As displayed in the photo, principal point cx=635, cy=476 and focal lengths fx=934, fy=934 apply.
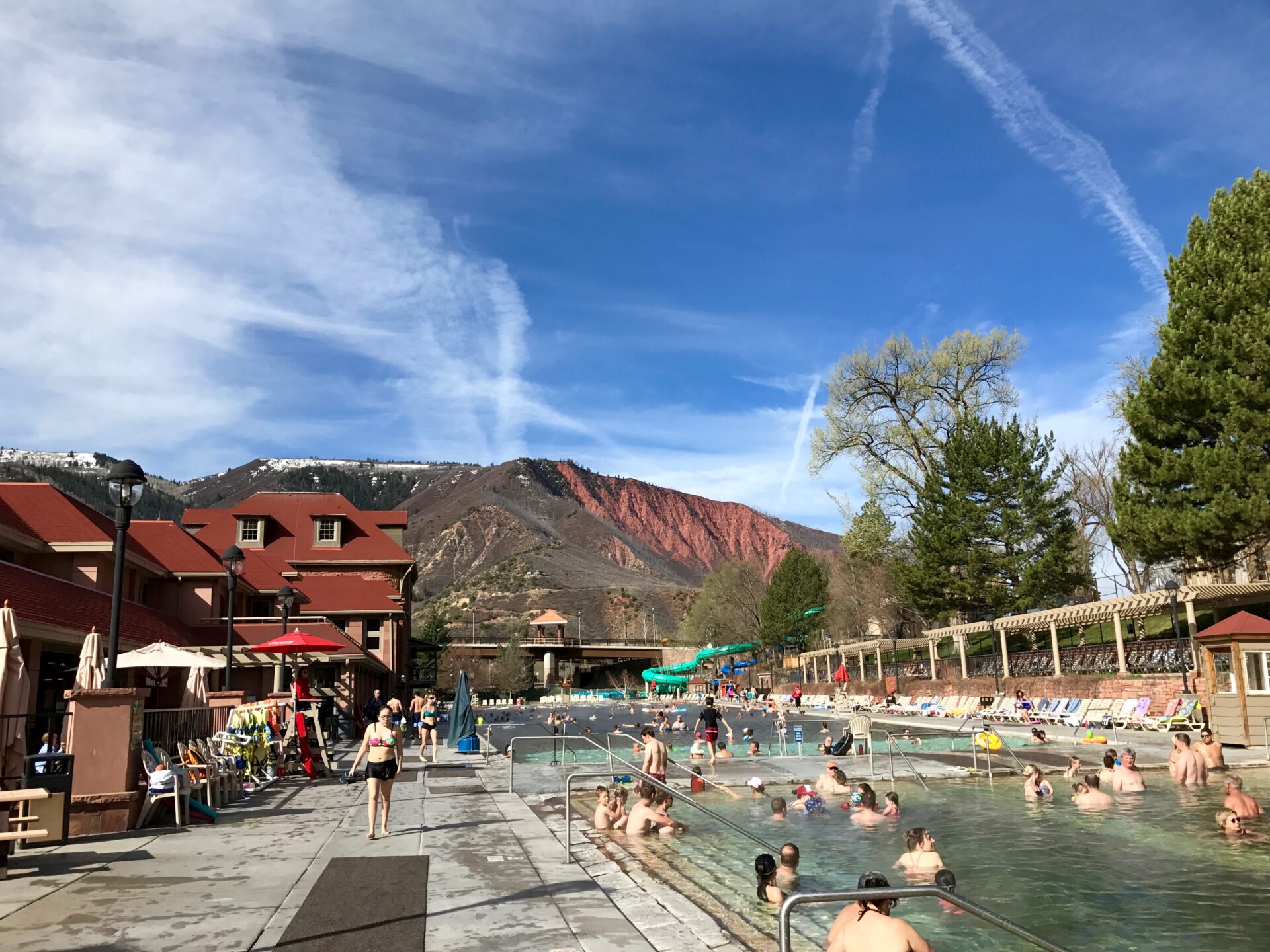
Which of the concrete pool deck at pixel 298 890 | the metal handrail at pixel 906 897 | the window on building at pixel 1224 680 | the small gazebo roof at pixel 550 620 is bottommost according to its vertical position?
the concrete pool deck at pixel 298 890

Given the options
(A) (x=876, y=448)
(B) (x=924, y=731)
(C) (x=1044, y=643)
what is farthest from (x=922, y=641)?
(B) (x=924, y=731)

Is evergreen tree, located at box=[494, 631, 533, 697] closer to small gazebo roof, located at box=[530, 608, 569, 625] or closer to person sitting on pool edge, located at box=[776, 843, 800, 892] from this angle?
small gazebo roof, located at box=[530, 608, 569, 625]

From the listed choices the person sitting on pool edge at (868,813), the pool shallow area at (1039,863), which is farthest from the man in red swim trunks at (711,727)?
the person sitting on pool edge at (868,813)

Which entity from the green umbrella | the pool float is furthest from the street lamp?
the green umbrella

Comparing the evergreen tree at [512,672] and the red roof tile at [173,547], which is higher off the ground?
the red roof tile at [173,547]

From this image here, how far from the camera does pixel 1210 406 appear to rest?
29703mm

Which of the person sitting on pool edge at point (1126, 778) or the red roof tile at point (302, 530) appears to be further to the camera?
the red roof tile at point (302, 530)

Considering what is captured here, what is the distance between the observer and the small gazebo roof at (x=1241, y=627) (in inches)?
788

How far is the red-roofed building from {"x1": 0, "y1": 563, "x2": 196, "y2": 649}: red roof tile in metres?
0.05

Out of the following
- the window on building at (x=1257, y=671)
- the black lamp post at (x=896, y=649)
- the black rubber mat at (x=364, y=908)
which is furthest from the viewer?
the black lamp post at (x=896, y=649)

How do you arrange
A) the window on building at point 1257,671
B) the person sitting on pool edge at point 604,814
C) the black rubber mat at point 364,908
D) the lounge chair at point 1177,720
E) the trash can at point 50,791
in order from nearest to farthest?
the black rubber mat at point 364,908 < the trash can at point 50,791 < the person sitting on pool edge at point 604,814 < the window on building at point 1257,671 < the lounge chair at point 1177,720

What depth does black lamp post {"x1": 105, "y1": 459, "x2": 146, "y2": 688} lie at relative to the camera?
1155cm

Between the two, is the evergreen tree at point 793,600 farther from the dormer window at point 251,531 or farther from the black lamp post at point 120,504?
the black lamp post at point 120,504

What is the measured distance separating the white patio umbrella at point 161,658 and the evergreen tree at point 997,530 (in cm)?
3737
